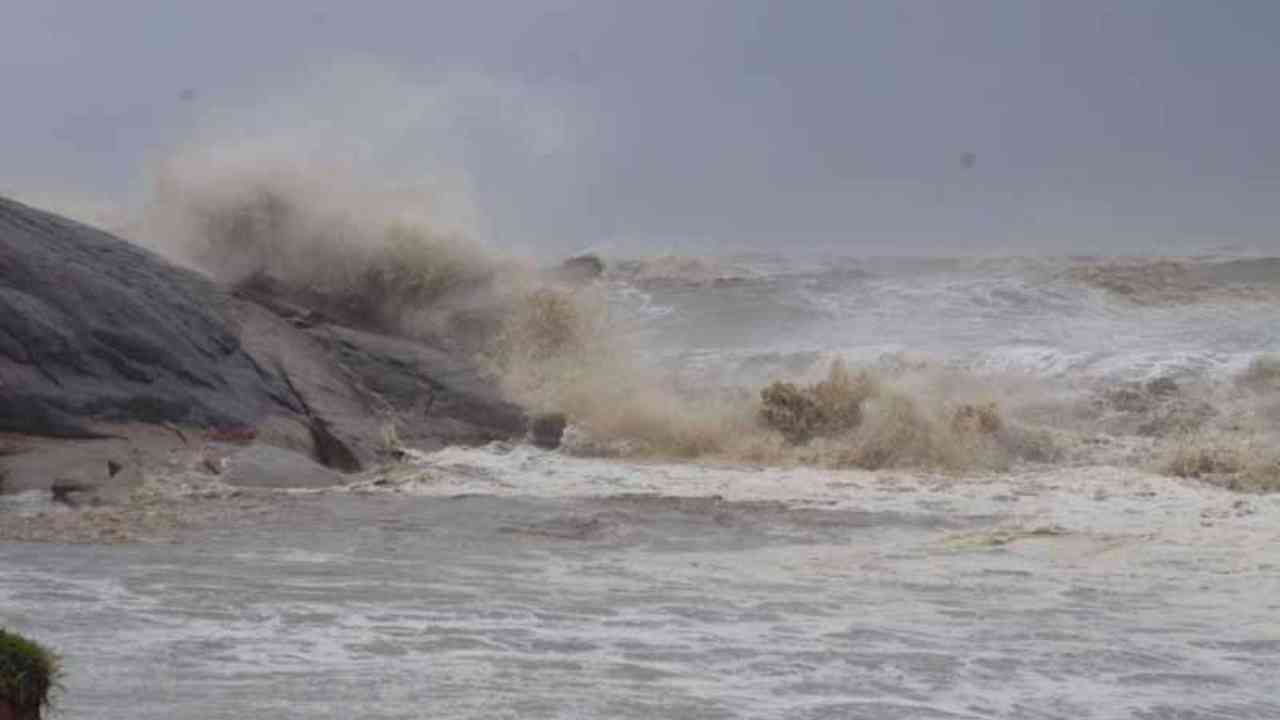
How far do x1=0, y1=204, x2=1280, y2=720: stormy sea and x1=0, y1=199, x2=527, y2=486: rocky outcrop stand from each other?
58 centimetres

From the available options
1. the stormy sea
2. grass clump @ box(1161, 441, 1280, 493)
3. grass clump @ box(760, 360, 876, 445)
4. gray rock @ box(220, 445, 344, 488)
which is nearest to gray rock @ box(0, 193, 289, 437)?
gray rock @ box(220, 445, 344, 488)

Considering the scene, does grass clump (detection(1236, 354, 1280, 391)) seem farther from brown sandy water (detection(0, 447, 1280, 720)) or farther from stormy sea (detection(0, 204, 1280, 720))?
brown sandy water (detection(0, 447, 1280, 720))

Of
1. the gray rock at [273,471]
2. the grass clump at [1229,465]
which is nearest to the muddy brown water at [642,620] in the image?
the gray rock at [273,471]

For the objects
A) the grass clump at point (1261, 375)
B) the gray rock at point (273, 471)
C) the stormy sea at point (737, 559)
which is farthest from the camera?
the grass clump at point (1261, 375)

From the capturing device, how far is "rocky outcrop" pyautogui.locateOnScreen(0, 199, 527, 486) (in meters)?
12.0

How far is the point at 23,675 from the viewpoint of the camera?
4152mm

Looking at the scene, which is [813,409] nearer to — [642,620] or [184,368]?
[184,368]

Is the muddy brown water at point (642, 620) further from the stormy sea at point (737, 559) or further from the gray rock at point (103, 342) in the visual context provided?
the gray rock at point (103, 342)

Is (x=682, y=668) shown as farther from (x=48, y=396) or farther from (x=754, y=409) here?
(x=754, y=409)

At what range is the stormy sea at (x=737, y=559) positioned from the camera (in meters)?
6.40

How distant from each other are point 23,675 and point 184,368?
29.4ft

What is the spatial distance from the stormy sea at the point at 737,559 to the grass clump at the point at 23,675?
165 centimetres

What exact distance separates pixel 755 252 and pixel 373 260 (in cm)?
2000

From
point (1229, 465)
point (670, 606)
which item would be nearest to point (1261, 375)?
point (1229, 465)
